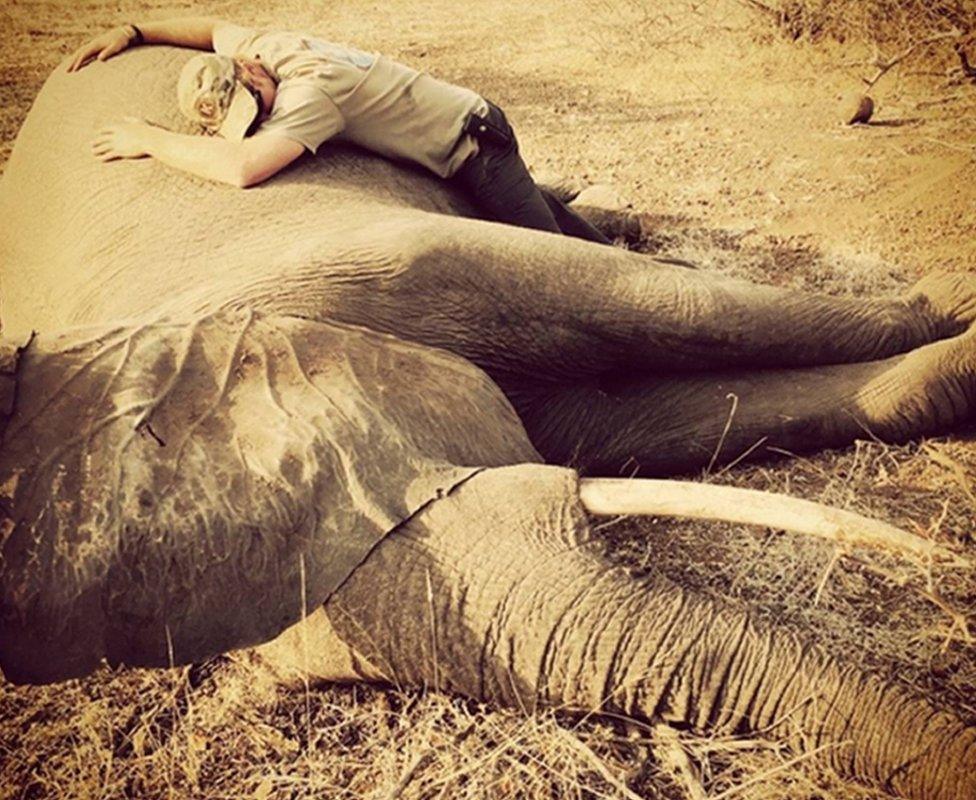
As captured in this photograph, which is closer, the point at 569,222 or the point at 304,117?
the point at 304,117

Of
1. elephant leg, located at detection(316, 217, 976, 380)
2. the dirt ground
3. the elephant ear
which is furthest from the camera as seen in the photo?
elephant leg, located at detection(316, 217, 976, 380)

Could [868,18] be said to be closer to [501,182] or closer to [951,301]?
[951,301]

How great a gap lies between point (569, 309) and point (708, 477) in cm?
68

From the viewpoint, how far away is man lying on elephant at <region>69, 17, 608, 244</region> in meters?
2.35

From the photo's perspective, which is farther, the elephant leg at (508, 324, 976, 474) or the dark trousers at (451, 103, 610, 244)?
the dark trousers at (451, 103, 610, 244)

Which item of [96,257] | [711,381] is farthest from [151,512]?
[711,381]

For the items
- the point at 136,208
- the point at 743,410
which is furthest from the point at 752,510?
the point at 136,208

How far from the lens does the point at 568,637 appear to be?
60.5 inches

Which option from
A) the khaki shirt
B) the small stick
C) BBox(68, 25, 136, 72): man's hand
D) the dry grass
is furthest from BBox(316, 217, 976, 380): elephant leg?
the dry grass

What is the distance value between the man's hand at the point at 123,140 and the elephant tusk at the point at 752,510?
162 cm

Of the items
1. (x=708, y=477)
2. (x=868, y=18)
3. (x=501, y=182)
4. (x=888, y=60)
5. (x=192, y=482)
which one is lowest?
(x=708, y=477)

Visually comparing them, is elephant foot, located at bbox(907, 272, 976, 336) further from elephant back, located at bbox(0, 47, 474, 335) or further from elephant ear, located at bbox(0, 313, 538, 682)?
elephant ear, located at bbox(0, 313, 538, 682)

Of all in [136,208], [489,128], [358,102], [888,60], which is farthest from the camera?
[888,60]

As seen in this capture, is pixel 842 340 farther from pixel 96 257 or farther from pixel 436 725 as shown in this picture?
pixel 96 257
